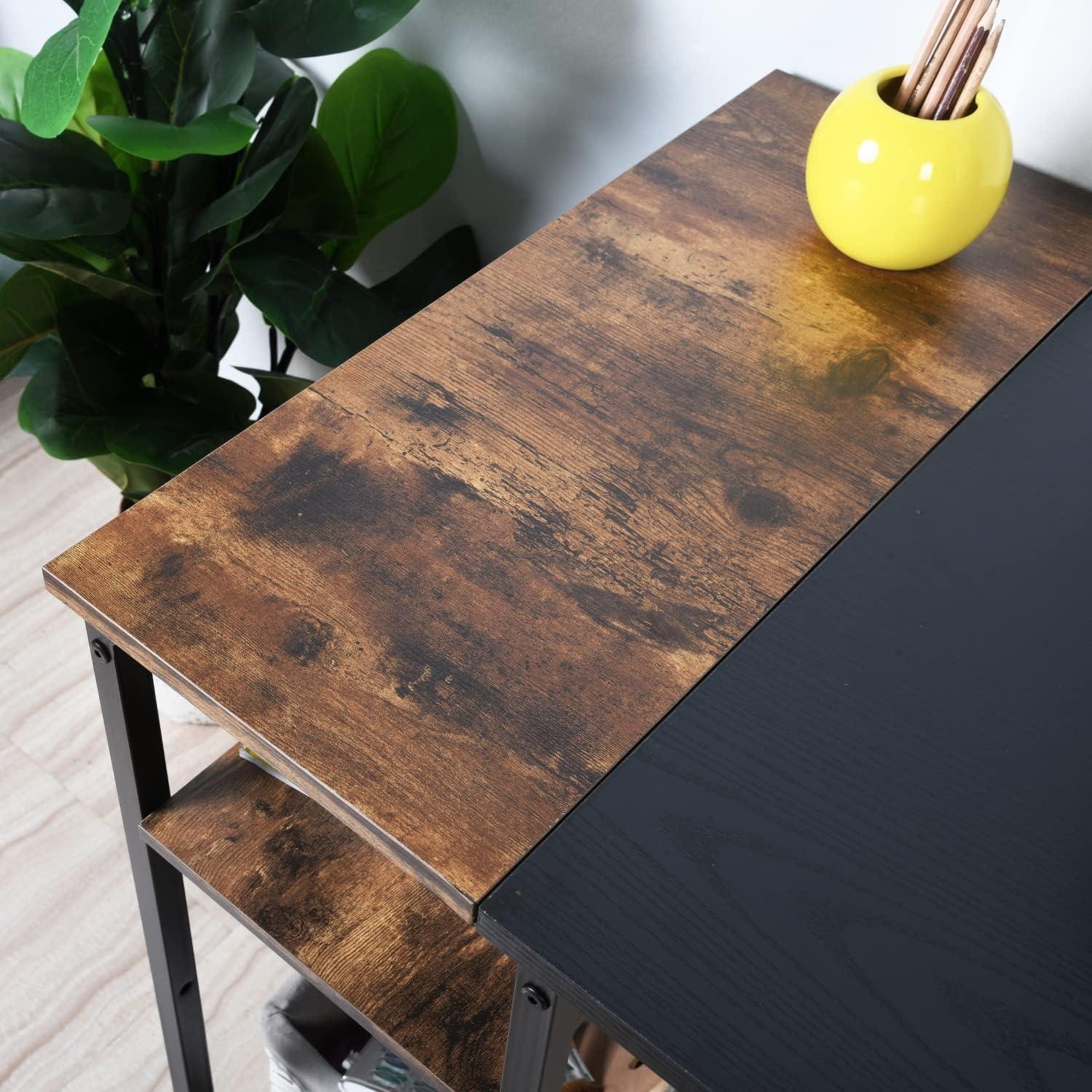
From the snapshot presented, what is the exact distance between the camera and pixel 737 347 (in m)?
0.86

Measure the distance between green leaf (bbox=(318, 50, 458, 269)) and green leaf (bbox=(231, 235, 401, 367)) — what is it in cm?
9

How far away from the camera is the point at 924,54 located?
0.86 metres

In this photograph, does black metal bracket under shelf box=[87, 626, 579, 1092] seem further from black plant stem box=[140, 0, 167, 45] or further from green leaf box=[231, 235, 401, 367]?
black plant stem box=[140, 0, 167, 45]

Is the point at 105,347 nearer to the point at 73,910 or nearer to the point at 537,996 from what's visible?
the point at 73,910

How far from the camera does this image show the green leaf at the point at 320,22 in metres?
1.07

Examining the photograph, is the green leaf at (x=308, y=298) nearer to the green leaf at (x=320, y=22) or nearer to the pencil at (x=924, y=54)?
the green leaf at (x=320, y=22)

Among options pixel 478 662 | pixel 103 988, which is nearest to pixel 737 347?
pixel 478 662

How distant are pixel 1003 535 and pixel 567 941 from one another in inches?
15.3

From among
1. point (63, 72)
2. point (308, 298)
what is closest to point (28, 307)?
point (308, 298)

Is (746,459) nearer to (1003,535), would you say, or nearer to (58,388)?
(1003,535)

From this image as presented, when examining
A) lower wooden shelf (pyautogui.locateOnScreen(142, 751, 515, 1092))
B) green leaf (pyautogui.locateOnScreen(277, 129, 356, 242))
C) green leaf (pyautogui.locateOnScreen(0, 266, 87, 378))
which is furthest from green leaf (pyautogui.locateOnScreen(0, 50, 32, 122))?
lower wooden shelf (pyautogui.locateOnScreen(142, 751, 515, 1092))

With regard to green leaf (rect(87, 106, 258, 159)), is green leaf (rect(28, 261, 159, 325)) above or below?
below

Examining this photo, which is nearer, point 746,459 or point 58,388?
point 746,459

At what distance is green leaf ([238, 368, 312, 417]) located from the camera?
126 centimetres
